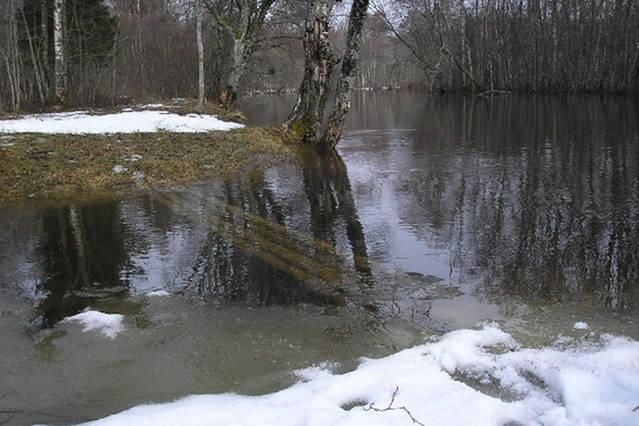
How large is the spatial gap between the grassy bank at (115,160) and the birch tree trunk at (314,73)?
4.75ft

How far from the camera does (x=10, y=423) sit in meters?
3.46

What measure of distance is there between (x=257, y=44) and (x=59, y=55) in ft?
33.3

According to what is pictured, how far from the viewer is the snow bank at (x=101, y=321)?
15.2ft

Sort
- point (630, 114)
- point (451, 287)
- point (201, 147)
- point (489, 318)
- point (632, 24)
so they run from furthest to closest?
1. point (632, 24)
2. point (630, 114)
3. point (201, 147)
4. point (451, 287)
5. point (489, 318)

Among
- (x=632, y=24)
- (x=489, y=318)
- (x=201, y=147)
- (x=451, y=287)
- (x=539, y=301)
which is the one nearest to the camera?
(x=489, y=318)

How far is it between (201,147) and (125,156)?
193 cm

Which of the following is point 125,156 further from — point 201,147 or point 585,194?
point 585,194

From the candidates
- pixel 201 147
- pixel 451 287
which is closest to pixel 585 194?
pixel 451 287

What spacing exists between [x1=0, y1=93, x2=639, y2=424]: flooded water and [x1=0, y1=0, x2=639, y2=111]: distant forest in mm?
7678

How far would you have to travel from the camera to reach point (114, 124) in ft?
48.0

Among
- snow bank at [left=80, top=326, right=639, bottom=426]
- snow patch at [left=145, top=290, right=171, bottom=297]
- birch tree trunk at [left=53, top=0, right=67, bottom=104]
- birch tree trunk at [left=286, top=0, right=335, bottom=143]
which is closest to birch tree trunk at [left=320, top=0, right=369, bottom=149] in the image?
birch tree trunk at [left=286, top=0, right=335, bottom=143]

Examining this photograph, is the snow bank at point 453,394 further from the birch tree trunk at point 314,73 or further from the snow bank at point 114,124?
the birch tree trunk at point 314,73

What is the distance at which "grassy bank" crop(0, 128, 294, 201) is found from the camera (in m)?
9.66

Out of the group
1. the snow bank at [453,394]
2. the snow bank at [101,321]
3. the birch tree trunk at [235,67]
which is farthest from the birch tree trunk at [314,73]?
the snow bank at [453,394]
